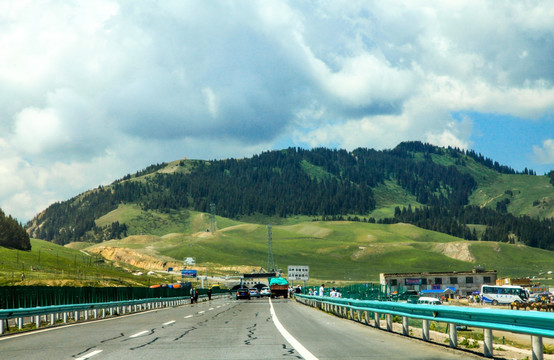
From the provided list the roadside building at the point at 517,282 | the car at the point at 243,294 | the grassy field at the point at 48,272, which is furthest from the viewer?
the roadside building at the point at 517,282

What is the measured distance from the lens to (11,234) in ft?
597

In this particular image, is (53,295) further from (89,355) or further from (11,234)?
(11,234)

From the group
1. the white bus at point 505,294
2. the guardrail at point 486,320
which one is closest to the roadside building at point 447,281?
the white bus at point 505,294

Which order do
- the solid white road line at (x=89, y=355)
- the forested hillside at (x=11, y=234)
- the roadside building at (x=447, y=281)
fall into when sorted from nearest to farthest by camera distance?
the solid white road line at (x=89, y=355), the roadside building at (x=447, y=281), the forested hillside at (x=11, y=234)

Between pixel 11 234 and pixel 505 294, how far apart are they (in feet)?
487

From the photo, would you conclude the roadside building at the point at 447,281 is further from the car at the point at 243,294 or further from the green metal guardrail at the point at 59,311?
the green metal guardrail at the point at 59,311

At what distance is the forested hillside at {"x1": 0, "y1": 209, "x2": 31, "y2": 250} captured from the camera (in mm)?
179125

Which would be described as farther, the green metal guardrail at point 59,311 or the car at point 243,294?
the car at point 243,294

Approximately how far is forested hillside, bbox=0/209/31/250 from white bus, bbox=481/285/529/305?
141 m

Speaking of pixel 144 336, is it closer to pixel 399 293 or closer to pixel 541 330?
pixel 541 330

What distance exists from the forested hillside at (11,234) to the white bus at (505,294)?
141255mm

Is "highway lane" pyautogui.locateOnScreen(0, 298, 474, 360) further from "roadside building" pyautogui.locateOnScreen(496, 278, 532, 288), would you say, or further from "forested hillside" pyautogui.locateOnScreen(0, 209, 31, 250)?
"forested hillside" pyautogui.locateOnScreen(0, 209, 31, 250)

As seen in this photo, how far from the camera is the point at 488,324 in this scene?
11.5 meters

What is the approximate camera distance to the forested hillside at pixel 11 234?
7052 inches
